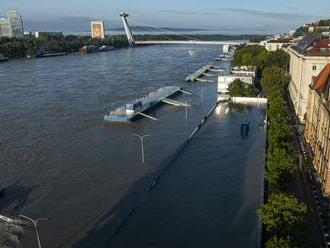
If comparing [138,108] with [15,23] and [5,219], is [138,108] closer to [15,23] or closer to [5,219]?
[5,219]

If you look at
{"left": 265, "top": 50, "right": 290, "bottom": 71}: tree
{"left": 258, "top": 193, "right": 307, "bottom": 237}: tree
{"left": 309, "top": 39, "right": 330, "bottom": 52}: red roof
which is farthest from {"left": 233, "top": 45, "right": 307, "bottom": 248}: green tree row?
{"left": 265, "top": 50, "right": 290, "bottom": 71}: tree

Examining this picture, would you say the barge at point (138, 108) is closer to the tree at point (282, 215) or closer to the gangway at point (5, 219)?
the gangway at point (5, 219)

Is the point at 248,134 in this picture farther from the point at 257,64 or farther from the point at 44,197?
the point at 257,64

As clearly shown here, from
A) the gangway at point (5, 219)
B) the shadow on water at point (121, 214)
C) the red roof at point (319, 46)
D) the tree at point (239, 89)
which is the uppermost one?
the red roof at point (319, 46)

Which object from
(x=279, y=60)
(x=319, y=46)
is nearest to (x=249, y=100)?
(x=319, y=46)

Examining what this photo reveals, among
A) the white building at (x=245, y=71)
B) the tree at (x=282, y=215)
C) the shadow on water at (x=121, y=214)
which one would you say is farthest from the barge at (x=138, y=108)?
the tree at (x=282, y=215)

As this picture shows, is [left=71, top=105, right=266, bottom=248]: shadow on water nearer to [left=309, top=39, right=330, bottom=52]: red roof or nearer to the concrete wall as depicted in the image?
[left=309, top=39, right=330, bottom=52]: red roof

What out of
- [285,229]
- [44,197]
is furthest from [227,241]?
[44,197]
